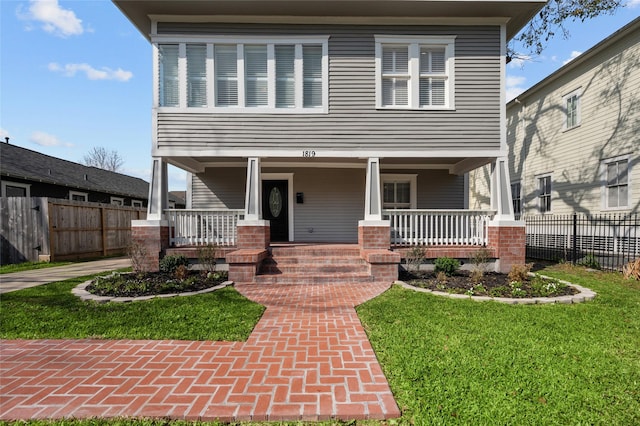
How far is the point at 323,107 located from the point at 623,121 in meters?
10.3

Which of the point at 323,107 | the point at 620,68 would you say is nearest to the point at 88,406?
the point at 323,107

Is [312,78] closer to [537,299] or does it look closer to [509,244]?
[509,244]

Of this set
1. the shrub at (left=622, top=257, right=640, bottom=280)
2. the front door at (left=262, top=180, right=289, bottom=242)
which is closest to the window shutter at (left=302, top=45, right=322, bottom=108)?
the front door at (left=262, top=180, right=289, bottom=242)

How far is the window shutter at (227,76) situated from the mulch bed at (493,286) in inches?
251

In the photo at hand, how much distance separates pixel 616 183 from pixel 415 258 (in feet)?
28.4

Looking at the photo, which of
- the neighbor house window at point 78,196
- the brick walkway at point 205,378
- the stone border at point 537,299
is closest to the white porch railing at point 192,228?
→ the brick walkway at point 205,378

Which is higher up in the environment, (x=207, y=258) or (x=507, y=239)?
(x=507, y=239)

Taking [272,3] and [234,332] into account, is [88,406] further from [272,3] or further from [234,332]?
[272,3]

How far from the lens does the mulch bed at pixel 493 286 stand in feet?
17.9

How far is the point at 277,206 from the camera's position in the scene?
10.0m

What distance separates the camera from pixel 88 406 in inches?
94.5

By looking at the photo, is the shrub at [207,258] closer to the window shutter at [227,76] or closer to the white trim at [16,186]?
the window shutter at [227,76]

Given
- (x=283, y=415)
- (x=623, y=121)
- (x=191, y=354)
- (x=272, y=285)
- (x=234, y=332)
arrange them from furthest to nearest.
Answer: (x=623, y=121), (x=272, y=285), (x=234, y=332), (x=191, y=354), (x=283, y=415)

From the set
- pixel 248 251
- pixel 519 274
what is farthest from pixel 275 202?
pixel 519 274
